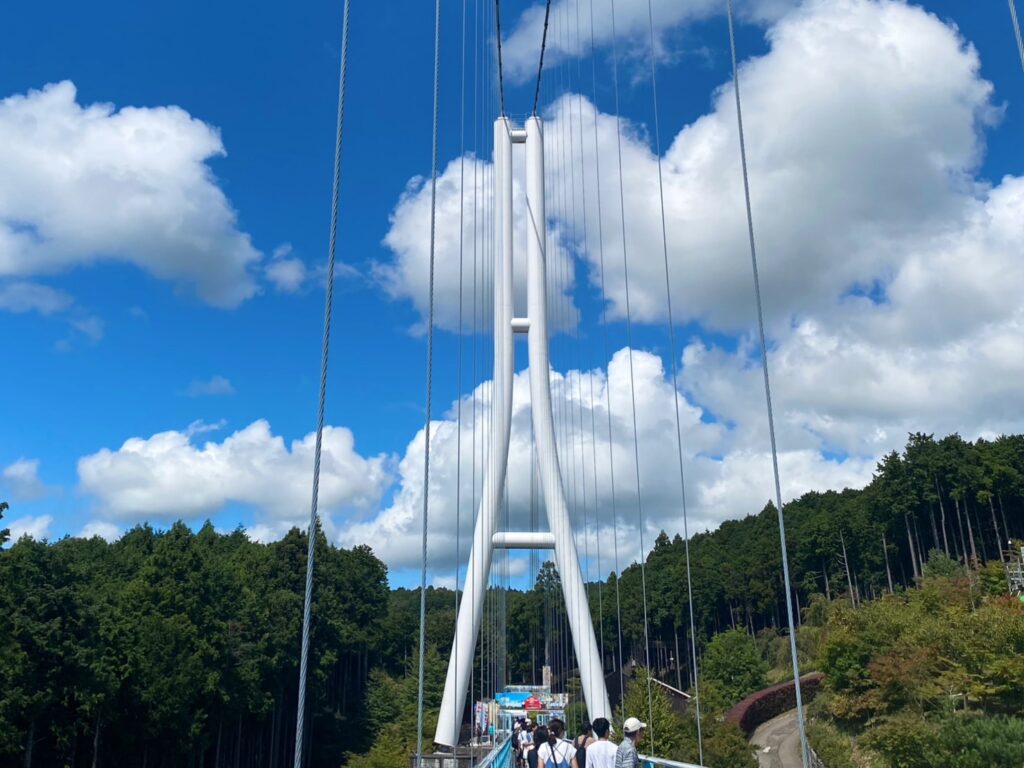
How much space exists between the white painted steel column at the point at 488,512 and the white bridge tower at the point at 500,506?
0.02m

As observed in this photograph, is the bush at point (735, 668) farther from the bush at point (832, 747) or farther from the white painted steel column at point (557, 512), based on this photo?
the white painted steel column at point (557, 512)

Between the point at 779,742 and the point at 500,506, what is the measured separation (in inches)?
542

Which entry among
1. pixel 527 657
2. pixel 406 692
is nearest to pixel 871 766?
pixel 406 692

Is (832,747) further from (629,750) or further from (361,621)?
(361,621)

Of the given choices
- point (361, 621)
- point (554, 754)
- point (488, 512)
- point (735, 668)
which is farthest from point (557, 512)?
point (361, 621)

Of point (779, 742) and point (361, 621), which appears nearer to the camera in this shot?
point (779, 742)

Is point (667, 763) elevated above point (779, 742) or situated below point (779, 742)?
above

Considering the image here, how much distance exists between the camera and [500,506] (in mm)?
19453

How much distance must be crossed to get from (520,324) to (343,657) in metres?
32.6

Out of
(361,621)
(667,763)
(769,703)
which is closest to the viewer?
(667,763)

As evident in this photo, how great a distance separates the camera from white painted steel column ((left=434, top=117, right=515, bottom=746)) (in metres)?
18.0

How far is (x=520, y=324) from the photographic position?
65.6 ft

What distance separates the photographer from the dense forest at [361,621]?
1998cm

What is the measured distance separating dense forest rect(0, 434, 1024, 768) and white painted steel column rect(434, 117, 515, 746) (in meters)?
4.39
